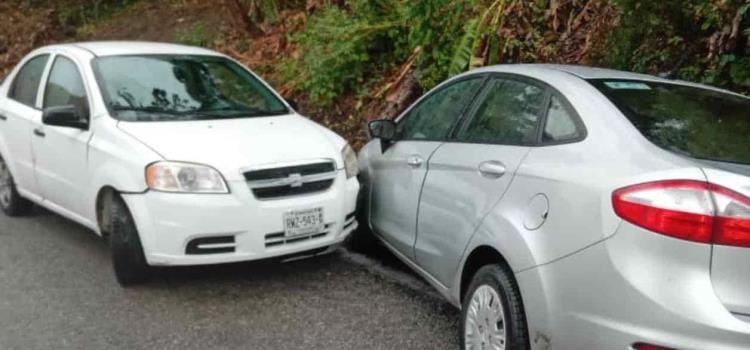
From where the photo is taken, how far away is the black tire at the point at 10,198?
6.89 meters

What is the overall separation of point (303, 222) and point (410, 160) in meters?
0.81

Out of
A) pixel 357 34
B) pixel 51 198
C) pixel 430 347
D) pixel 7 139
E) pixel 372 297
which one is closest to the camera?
pixel 430 347

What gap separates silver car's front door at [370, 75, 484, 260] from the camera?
4633 mm

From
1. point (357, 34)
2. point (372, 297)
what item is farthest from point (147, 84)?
point (357, 34)

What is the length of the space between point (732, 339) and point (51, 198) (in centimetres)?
508

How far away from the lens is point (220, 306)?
16.1ft

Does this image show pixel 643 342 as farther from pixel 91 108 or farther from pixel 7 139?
pixel 7 139

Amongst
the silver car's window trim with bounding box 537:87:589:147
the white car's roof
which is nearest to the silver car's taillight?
the silver car's window trim with bounding box 537:87:589:147

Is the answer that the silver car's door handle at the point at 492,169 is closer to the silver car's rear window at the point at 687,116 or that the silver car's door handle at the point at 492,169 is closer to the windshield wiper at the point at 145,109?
the silver car's rear window at the point at 687,116

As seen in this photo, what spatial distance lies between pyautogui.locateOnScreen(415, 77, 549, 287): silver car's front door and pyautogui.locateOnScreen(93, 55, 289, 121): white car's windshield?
2015mm

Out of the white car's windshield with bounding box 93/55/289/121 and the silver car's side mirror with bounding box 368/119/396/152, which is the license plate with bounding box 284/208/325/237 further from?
the white car's windshield with bounding box 93/55/289/121

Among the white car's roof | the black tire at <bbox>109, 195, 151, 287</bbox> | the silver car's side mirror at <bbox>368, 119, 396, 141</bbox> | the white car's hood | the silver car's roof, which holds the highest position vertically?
the silver car's roof

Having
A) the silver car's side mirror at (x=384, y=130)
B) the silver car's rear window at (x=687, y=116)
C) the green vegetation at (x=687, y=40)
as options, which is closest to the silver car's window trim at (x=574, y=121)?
the silver car's rear window at (x=687, y=116)

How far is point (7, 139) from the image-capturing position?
674 cm
